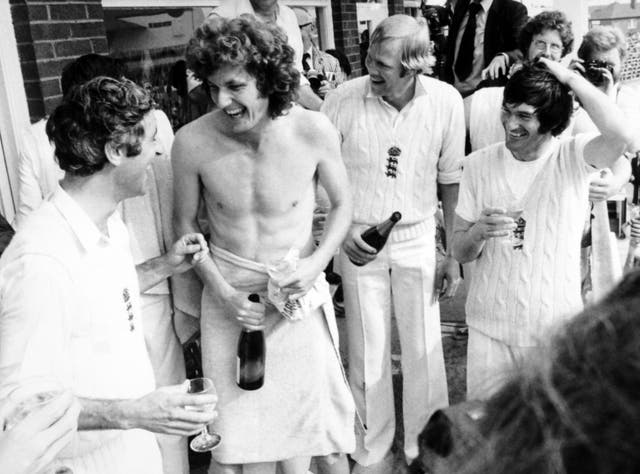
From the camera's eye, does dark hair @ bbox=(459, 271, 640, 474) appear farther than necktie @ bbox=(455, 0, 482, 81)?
No

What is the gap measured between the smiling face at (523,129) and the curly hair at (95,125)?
1416 mm

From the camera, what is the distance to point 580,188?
9.03 feet

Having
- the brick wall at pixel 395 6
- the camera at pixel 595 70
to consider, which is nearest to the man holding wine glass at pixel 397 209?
the camera at pixel 595 70

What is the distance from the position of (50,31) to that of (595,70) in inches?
121

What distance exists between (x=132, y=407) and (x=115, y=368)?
249 millimetres

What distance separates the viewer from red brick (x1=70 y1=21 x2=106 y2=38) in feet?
12.9

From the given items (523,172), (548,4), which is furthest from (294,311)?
(548,4)

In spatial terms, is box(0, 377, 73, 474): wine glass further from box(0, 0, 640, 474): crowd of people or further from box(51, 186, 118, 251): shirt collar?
box(51, 186, 118, 251): shirt collar

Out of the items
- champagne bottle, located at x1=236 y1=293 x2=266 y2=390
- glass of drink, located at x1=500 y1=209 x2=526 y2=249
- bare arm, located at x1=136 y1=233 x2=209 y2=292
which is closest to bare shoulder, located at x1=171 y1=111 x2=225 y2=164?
bare arm, located at x1=136 y1=233 x2=209 y2=292

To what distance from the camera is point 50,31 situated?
377 cm

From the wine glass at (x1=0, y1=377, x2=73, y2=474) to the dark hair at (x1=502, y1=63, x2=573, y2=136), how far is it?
195cm

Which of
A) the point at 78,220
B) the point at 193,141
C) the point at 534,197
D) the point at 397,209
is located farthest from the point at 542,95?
the point at 78,220

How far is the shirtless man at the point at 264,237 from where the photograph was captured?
8.68ft

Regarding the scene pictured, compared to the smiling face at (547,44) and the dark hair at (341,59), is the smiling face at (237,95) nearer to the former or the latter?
the smiling face at (547,44)
